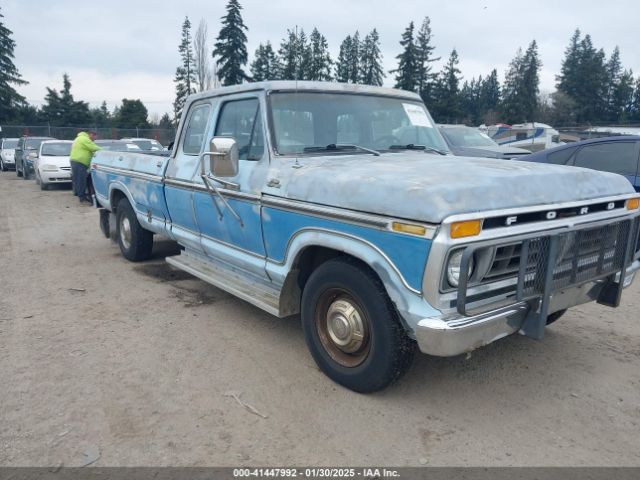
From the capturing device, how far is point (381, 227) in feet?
9.73

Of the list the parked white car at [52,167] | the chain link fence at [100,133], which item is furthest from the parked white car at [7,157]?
the parked white car at [52,167]

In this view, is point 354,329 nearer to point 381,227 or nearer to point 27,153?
point 381,227

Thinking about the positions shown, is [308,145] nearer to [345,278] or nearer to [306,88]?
[306,88]

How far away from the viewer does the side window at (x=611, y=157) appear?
7.01 metres

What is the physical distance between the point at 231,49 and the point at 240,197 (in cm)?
4340

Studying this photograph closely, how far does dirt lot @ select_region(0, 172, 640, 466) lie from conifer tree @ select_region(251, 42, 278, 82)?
5503 centimetres

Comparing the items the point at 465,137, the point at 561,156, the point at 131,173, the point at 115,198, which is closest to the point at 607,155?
the point at 561,156

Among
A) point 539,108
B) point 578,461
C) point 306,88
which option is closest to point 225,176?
point 306,88

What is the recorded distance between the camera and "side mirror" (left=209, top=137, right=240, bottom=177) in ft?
12.7

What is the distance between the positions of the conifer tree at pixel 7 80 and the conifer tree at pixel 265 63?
2379 cm

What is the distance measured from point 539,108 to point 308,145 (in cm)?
6660

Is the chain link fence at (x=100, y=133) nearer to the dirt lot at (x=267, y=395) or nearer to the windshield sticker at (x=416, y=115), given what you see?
the dirt lot at (x=267, y=395)

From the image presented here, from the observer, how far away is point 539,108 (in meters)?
62.8

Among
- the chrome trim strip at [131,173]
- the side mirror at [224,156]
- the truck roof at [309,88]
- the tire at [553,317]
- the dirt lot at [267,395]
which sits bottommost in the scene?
the dirt lot at [267,395]
